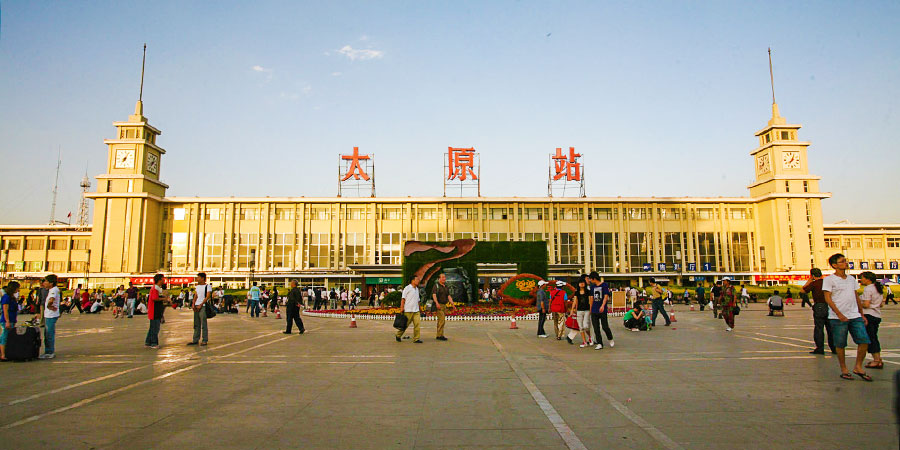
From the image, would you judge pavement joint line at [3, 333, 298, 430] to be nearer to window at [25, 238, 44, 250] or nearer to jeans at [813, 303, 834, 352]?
jeans at [813, 303, 834, 352]

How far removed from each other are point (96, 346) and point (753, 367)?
574 inches

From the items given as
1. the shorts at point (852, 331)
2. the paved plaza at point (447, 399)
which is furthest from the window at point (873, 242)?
the shorts at point (852, 331)

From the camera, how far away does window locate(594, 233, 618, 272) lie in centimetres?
7044

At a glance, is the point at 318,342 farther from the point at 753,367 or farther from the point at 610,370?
the point at 753,367

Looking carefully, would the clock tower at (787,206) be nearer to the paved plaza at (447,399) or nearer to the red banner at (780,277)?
the red banner at (780,277)

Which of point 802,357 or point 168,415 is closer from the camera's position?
point 168,415

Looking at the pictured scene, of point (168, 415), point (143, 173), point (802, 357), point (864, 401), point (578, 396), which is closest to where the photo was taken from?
point (168, 415)

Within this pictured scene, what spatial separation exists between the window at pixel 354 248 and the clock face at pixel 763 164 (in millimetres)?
54591

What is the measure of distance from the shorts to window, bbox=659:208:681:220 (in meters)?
67.4

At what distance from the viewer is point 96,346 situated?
527 inches

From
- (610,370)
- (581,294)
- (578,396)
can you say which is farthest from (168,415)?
(581,294)

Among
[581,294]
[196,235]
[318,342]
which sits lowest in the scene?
[318,342]

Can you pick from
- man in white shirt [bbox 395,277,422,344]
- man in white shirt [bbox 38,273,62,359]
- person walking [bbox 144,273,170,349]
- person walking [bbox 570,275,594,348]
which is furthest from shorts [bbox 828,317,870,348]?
man in white shirt [bbox 38,273,62,359]

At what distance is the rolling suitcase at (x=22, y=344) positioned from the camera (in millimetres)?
10492
